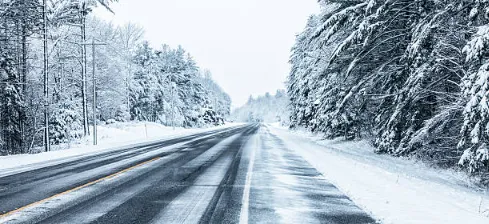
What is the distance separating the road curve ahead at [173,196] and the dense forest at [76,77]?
11.5 m

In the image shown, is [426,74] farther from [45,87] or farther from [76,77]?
[76,77]

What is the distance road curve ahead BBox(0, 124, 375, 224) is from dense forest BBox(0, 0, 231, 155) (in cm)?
1151

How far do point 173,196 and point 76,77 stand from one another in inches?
1159

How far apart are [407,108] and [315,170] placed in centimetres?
564

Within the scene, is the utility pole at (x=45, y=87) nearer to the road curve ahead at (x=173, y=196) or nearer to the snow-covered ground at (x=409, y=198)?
the road curve ahead at (x=173, y=196)

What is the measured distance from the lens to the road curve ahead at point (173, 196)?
529 centimetres

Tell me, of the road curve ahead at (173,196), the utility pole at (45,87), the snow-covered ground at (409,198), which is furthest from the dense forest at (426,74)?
the utility pole at (45,87)

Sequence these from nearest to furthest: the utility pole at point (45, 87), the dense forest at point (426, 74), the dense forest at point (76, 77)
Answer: the dense forest at point (426, 74)
the utility pole at point (45, 87)
the dense forest at point (76, 77)

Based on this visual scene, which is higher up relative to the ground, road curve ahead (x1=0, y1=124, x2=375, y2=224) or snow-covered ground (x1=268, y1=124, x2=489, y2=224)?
road curve ahead (x1=0, y1=124, x2=375, y2=224)

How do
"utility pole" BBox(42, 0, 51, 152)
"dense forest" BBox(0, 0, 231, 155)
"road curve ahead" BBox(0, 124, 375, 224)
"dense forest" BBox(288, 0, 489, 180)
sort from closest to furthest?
"road curve ahead" BBox(0, 124, 375, 224)
"dense forest" BBox(288, 0, 489, 180)
"utility pole" BBox(42, 0, 51, 152)
"dense forest" BBox(0, 0, 231, 155)

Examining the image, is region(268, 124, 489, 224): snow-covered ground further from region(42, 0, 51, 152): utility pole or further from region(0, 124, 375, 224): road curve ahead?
region(42, 0, 51, 152): utility pole

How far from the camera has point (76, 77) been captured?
32.0 meters

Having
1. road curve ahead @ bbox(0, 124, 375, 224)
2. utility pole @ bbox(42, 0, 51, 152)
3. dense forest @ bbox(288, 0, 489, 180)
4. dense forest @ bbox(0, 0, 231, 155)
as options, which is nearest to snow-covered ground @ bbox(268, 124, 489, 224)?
road curve ahead @ bbox(0, 124, 375, 224)

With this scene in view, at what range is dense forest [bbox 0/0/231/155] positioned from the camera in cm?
2067
